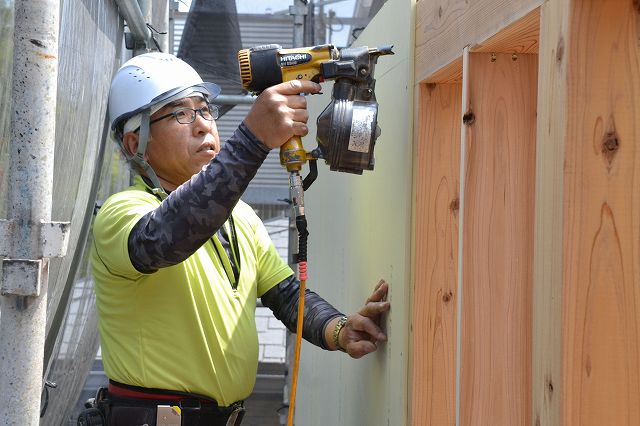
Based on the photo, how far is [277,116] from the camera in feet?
6.53

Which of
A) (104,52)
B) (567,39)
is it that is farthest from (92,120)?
(567,39)

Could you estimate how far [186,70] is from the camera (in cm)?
278

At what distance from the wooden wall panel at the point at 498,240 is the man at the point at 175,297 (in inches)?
25.1

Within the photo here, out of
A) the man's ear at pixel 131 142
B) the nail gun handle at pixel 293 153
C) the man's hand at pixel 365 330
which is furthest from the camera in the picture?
the man's ear at pixel 131 142

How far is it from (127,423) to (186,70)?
3.73 ft

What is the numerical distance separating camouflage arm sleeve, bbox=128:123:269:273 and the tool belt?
25.1 inches

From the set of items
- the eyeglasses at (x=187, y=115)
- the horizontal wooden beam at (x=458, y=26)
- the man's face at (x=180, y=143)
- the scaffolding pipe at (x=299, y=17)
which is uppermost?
the scaffolding pipe at (x=299, y=17)

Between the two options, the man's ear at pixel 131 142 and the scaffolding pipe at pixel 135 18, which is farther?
the scaffolding pipe at pixel 135 18

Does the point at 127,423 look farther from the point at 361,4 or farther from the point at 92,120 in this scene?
the point at 361,4

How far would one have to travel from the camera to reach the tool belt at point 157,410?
2.49m

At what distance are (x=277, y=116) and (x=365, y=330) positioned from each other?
896mm

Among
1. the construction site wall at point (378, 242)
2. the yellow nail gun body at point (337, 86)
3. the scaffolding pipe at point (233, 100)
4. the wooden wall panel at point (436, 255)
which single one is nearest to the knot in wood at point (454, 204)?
the wooden wall panel at point (436, 255)

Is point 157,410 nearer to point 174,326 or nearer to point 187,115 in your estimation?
point 174,326

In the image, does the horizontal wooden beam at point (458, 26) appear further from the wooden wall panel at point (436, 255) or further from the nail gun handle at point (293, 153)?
the nail gun handle at point (293, 153)
